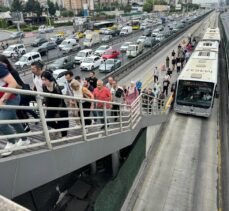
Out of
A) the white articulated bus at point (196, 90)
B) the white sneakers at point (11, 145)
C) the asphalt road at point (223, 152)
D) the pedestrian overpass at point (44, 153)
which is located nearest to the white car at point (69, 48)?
the asphalt road at point (223, 152)

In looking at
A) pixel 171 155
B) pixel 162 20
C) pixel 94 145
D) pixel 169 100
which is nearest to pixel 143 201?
pixel 171 155

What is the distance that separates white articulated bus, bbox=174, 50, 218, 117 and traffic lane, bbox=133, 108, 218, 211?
110 cm

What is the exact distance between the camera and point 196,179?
8.82m

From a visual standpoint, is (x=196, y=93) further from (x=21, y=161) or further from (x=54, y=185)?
(x=21, y=161)

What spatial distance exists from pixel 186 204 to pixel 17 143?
6704 mm

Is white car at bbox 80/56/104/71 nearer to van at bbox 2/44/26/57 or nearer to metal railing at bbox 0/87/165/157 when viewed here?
van at bbox 2/44/26/57

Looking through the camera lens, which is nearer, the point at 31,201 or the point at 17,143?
the point at 17,143

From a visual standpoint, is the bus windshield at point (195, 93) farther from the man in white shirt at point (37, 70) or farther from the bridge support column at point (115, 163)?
the man in white shirt at point (37, 70)

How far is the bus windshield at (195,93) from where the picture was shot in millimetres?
12644

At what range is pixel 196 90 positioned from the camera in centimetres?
1302

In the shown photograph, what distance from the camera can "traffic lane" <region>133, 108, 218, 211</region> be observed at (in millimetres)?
7785

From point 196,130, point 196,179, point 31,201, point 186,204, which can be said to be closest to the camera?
point 31,201

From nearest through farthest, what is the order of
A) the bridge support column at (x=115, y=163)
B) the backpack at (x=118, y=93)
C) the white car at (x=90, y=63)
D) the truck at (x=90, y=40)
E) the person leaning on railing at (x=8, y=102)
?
1. the person leaning on railing at (x=8, y=102)
2. the bridge support column at (x=115, y=163)
3. the backpack at (x=118, y=93)
4. the white car at (x=90, y=63)
5. the truck at (x=90, y=40)

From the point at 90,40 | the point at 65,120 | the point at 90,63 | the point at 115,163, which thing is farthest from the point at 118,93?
the point at 90,40
